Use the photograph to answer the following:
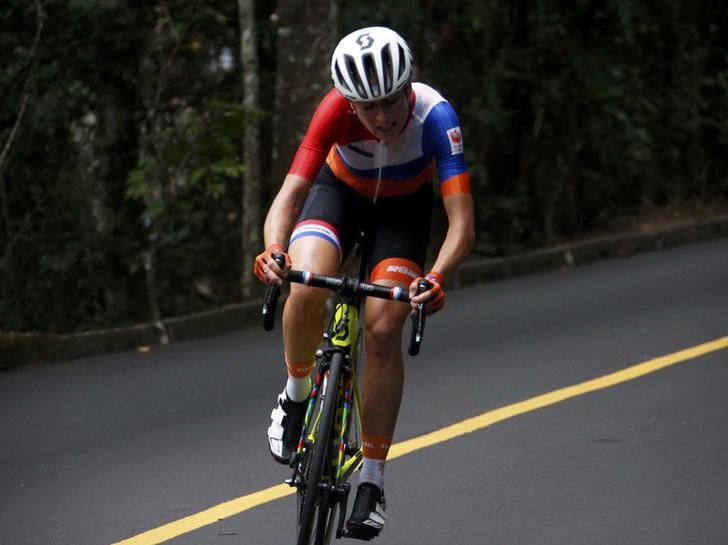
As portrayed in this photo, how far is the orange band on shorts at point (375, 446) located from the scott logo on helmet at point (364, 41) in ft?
4.90

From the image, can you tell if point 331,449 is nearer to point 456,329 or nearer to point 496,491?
point 496,491

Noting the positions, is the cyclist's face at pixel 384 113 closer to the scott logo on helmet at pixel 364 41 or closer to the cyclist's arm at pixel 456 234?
the scott logo on helmet at pixel 364 41

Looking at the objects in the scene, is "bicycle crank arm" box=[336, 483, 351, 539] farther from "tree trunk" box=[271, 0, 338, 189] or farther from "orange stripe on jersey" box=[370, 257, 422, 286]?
"tree trunk" box=[271, 0, 338, 189]

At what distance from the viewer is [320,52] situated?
39.9 feet

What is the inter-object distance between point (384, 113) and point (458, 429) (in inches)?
108

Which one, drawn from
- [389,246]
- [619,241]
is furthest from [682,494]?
[619,241]

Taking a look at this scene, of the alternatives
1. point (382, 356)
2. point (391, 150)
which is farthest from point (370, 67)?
point (382, 356)

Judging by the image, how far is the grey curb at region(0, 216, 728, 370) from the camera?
981 centimetres

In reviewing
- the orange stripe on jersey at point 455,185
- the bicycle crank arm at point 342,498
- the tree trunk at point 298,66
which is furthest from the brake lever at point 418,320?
the tree trunk at point 298,66

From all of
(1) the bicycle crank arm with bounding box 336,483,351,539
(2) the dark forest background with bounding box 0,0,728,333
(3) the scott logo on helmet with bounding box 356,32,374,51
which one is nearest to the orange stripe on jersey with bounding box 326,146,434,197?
(3) the scott logo on helmet with bounding box 356,32,374,51

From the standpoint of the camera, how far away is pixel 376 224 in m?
5.84

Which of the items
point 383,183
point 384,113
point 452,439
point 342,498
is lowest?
point 452,439

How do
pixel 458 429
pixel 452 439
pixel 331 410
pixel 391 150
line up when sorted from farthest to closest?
pixel 458 429 < pixel 452 439 < pixel 391 150 < pixel 331 410

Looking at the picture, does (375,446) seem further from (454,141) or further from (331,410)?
(454,141)
